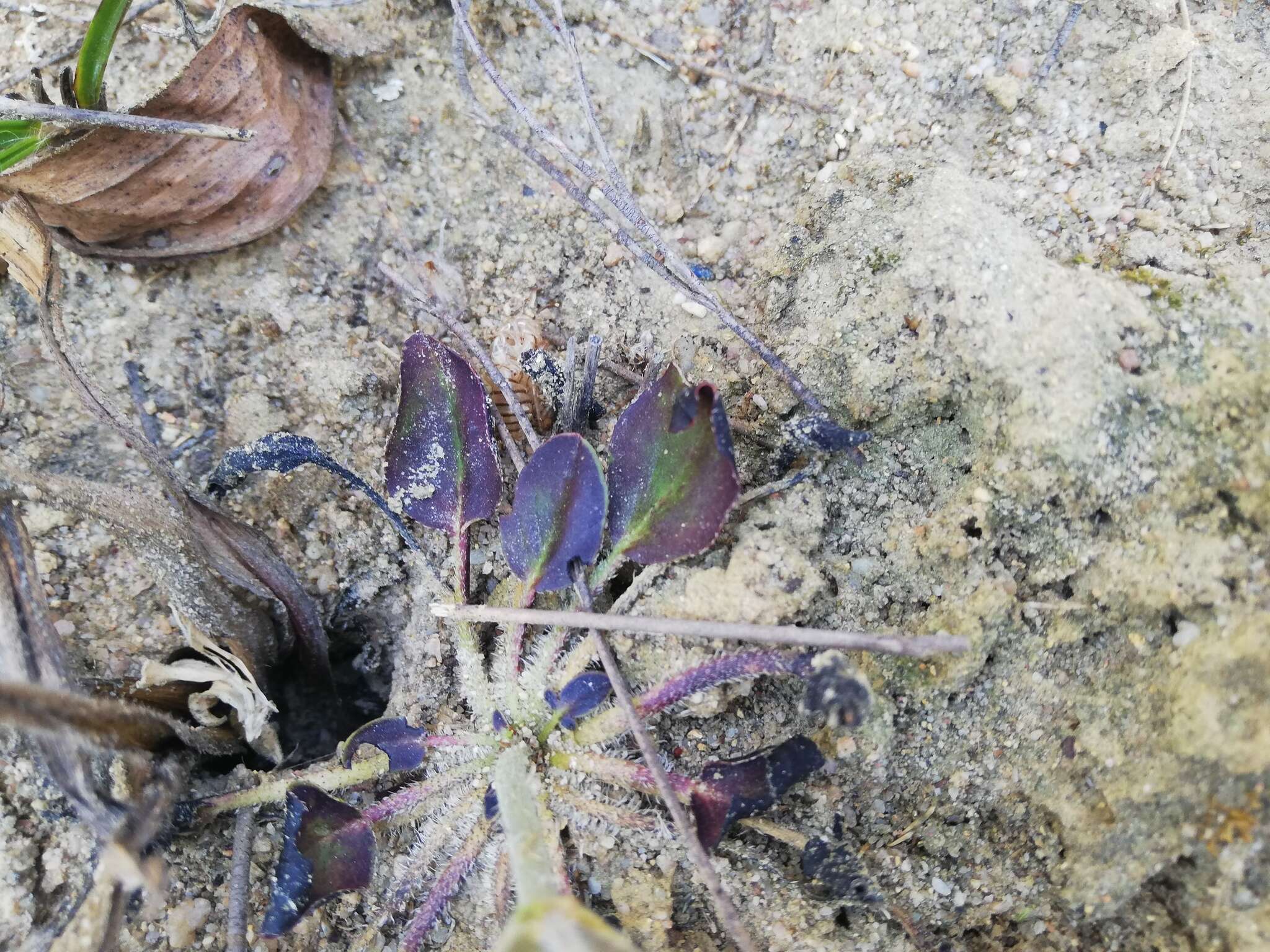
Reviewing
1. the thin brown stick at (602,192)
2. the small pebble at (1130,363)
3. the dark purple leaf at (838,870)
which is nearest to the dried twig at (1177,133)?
the small pebble at (1130,363)

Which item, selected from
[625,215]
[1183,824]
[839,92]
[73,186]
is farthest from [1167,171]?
[73,186]

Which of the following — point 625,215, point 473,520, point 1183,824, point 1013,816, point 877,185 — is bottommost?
point 1183,824

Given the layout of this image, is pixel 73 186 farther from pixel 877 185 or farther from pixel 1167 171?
pixel 1167 171

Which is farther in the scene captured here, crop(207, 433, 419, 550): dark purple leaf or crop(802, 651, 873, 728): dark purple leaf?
crop(207, 433, 419, 550): dark purple leaf

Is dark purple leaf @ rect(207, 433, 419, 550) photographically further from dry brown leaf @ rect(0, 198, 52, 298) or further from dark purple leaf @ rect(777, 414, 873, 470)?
dark purple leaf @ rect(777, 414, 873, 470)

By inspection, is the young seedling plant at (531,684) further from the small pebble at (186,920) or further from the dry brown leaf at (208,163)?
the dry brown leaf at (208,163)

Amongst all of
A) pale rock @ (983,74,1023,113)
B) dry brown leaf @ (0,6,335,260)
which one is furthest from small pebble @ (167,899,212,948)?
pale rock @ (983,74,1023,113)
